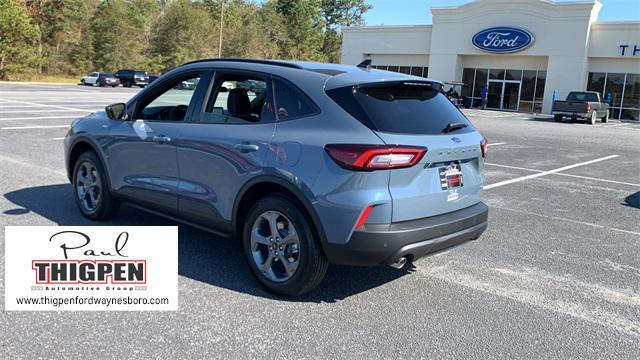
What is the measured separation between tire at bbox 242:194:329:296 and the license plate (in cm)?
99

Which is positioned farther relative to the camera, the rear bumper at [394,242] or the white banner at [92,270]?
the white banner at [92,270]

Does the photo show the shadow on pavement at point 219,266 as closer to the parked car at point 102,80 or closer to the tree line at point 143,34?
the parked car at point 102,80

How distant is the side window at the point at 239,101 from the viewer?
171 inches

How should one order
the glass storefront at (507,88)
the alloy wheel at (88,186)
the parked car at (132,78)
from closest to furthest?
the alloy wheel at (88,186)
the glass storefront at (507,88)
the parked car at (132,78)

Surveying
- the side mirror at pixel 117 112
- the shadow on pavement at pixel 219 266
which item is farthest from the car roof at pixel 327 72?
the shadow on pavement at pixel 219 266

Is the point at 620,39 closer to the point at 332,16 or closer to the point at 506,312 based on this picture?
the point at 506,312

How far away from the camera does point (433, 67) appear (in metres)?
42.2

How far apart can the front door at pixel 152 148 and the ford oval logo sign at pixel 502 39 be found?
118 feet

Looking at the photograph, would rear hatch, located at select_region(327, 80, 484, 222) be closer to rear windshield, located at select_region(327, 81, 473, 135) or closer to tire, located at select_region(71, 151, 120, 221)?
rear windshield, located at select_region(327, 81, 473, 135)

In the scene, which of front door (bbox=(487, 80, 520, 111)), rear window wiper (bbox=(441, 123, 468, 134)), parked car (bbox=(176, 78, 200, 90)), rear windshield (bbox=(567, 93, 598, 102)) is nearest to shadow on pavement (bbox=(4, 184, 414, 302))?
rear window wiper (bbox=(441, 123, 468, 134))

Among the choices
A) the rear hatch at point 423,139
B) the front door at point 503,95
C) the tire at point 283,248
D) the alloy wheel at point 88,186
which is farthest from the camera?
the front door at point 503,95

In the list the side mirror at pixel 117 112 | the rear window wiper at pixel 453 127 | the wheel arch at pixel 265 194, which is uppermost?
the rear window wiper at pixel 453 127

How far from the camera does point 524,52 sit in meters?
37.7

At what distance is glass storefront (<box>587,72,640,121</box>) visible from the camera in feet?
114
